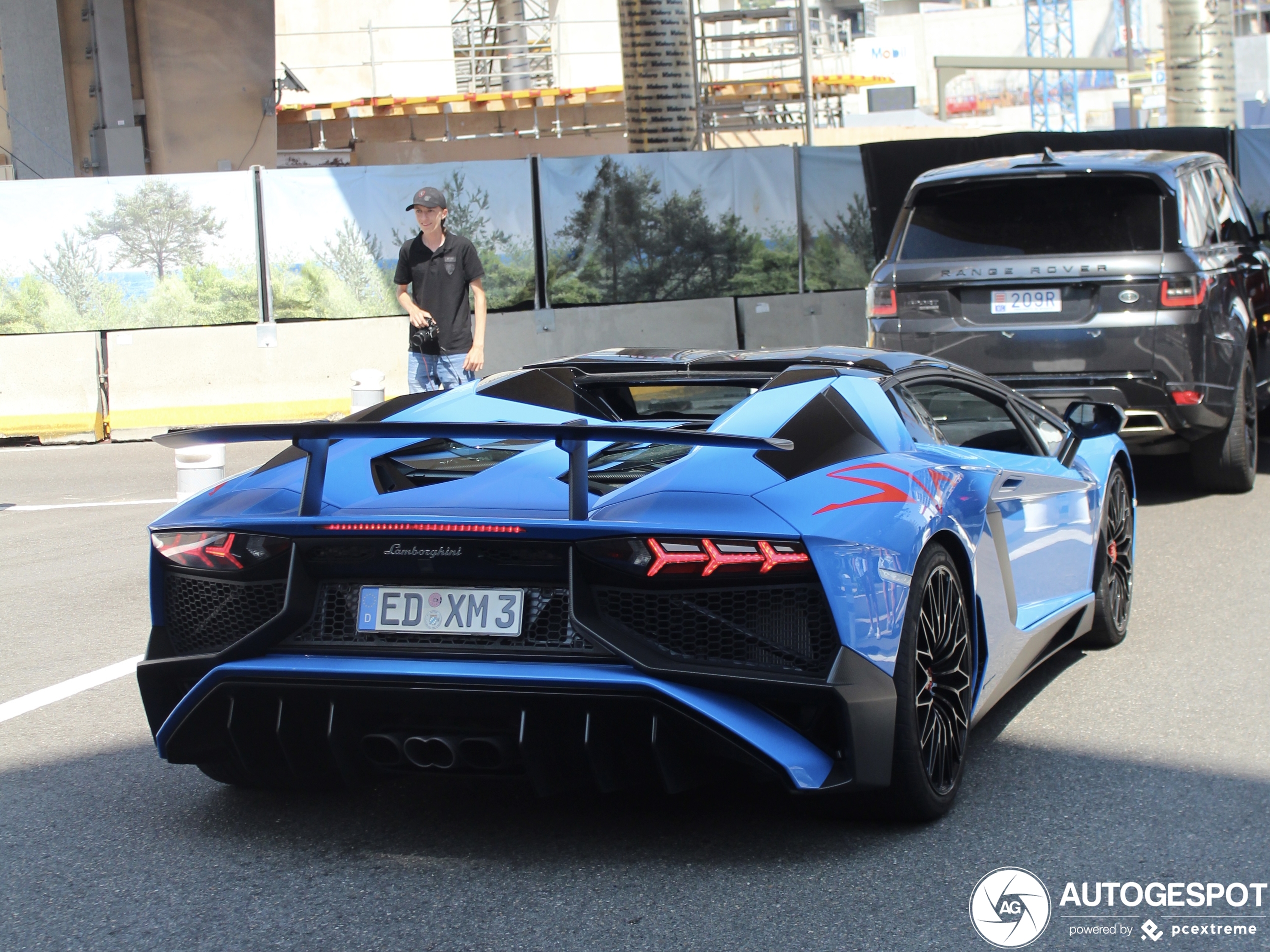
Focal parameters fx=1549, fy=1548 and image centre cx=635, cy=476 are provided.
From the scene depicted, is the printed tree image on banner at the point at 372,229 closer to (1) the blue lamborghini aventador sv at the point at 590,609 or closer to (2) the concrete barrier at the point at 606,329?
(2) the concrete barrier at the point at 606,329

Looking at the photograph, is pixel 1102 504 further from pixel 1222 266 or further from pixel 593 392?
pixel 1222 266

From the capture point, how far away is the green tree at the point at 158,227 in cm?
1506

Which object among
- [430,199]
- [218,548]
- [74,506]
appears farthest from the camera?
[74,506]

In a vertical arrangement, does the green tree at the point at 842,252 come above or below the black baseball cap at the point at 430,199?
below

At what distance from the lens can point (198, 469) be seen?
318 inches

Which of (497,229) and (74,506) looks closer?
(74,506)

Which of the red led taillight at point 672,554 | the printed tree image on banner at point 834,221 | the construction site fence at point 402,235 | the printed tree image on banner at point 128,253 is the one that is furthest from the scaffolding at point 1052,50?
the red led taillight at point 672,554

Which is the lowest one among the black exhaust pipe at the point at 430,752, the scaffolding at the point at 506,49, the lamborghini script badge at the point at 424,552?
the black exhaust pipe at the point at 430,752

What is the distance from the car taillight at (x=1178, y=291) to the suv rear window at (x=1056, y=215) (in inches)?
8.8

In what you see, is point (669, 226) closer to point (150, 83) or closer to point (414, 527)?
point (414, 527)

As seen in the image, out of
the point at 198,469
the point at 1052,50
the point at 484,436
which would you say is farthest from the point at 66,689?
the point at 1052,50

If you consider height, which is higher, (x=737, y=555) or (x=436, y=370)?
(x=436, y=370)

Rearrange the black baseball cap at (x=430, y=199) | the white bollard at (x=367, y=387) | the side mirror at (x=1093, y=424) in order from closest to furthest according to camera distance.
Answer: the side mirror at (x=1093, y=424)
the black baseball cap at (x=430, y=199)
the white bollard at (x=367, y=387)

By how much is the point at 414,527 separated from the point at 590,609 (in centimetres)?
46
